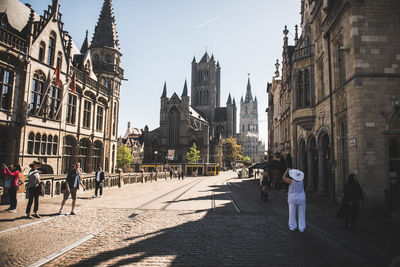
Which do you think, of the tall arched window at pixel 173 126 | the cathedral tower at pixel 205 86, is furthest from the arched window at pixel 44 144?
the cathedral tower at pixel 205 86

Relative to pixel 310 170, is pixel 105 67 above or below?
above

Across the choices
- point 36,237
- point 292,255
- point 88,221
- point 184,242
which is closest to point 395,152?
point 292,255

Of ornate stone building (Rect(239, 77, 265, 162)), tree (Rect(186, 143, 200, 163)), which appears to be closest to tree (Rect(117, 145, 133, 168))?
tree (Rect(186, 143, 200, 163))

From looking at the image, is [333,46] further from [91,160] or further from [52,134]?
[91,160]

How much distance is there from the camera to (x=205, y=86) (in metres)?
102

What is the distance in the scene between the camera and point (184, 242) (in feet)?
18.6

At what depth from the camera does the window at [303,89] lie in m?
17.4

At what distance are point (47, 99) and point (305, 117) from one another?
60.1 ft

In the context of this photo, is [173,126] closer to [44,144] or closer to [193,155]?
[193,155]

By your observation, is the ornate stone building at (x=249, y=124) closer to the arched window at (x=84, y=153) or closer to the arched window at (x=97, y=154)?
the arched window at (x=97, y=154)

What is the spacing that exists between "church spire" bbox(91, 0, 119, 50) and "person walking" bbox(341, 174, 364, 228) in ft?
108

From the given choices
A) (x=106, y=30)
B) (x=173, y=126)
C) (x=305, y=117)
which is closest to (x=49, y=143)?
(x=305, y=117)

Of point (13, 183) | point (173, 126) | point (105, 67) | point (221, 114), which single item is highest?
point (221, 114)

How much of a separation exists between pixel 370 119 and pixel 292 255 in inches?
325
